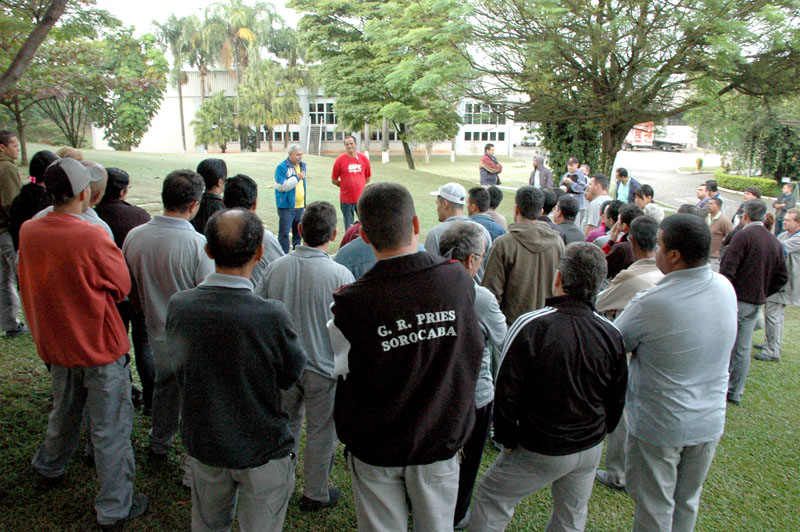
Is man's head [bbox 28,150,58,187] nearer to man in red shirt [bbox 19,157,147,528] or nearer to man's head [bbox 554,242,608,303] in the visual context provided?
man in red shirt [bbox 19,157,147,528]

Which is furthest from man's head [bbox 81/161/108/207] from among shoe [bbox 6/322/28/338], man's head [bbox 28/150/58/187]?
shoe [bbox 6/322/28/338]

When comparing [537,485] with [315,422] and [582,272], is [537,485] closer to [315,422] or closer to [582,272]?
[582,272]

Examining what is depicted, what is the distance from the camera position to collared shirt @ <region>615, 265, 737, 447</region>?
2.72 metres

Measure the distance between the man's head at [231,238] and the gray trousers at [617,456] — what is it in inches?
116

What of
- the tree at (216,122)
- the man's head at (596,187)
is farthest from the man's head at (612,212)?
the tree at (216,122)

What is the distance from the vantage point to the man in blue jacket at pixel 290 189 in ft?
28.3

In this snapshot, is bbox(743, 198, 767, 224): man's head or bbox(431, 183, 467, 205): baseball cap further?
bbox(743, 198, 767, 224): man's head

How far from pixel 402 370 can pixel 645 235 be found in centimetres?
227

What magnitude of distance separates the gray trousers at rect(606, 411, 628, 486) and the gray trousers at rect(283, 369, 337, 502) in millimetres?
2036

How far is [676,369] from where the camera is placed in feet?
9.02

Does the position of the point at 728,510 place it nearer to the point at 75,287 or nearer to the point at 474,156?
the point at 75,287

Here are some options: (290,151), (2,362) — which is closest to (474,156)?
(290,151)

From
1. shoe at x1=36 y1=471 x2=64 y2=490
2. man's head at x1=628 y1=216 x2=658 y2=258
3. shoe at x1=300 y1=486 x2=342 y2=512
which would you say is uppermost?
man's head at x1=628 y1=216 x2=658 y2=258

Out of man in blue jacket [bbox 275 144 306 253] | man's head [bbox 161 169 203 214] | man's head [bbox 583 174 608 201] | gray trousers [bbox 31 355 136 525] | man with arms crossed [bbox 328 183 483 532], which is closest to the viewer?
man with arms crossed [bbox 328 183 483 532]
